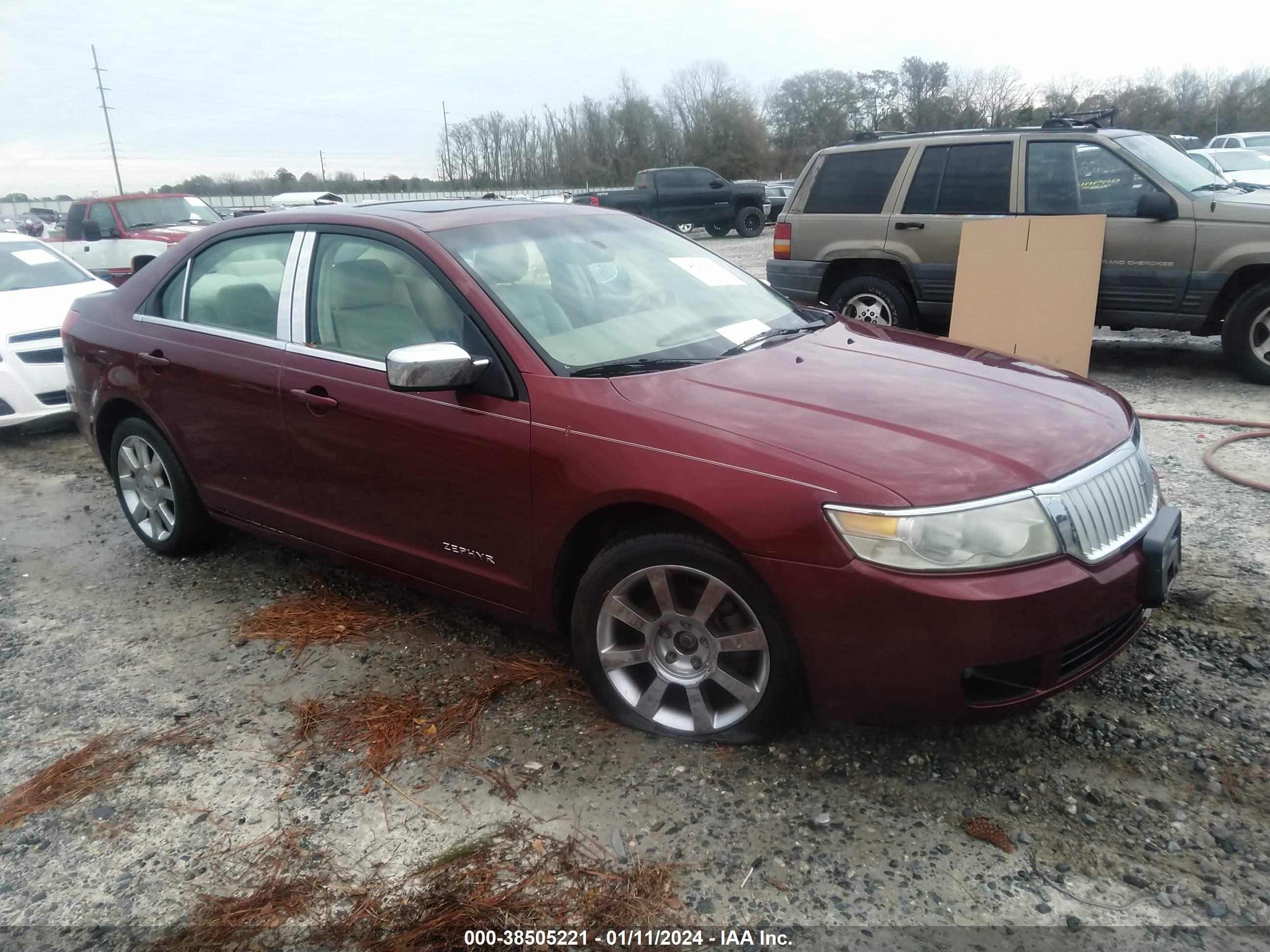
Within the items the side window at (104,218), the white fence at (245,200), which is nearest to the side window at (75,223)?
the side window at (104,218)

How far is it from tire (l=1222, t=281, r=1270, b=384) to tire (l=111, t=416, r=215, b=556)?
6.88m

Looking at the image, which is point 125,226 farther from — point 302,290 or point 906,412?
point 906,412

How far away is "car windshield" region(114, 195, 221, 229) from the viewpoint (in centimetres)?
1433

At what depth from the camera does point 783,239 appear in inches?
333

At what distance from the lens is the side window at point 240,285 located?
3783 millimetres

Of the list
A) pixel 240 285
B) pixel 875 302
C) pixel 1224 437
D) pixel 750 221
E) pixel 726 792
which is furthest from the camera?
pixel 750 221

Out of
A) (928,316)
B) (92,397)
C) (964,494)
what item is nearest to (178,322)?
(92,397)

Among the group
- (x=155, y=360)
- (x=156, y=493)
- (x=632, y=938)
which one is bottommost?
(x=632, y=938)

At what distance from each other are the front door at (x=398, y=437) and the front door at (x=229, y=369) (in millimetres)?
137

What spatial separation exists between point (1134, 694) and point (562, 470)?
2.00m

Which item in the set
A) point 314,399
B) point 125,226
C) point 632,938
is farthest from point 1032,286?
point 125,226

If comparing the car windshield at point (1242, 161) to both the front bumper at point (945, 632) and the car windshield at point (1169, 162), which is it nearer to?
the car windshield at point (1169, 162)

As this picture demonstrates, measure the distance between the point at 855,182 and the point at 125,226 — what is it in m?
11.5

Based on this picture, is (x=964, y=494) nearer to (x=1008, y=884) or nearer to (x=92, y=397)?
(x=1008, y=884)
